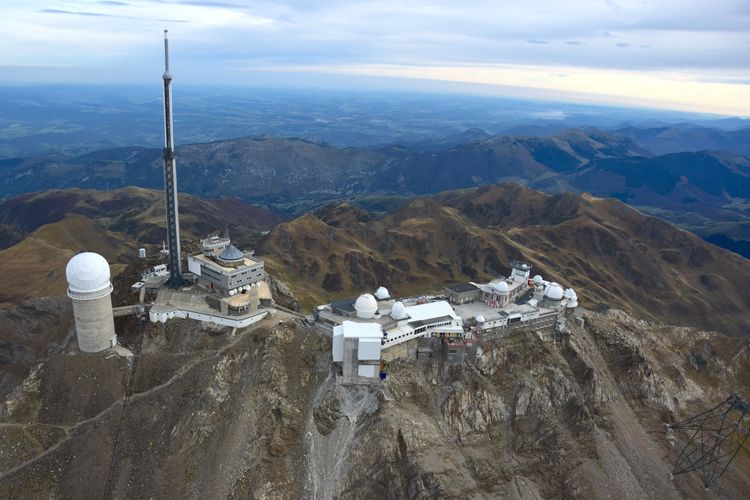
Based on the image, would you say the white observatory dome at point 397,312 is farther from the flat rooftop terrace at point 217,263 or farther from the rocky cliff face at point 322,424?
the flat rooftop terrace at point 217,263

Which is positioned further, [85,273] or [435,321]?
[435,321]

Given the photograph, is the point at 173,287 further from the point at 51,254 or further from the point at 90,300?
the point at 51,254

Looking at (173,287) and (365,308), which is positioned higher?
(365,308)

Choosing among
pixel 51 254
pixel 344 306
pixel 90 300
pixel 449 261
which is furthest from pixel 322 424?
pixel 51 254

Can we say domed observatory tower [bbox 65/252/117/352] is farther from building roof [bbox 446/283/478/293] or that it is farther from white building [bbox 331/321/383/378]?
building roof [bbox 446/283/478/293]

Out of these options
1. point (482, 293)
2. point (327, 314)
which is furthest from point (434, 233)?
point (327, 314)

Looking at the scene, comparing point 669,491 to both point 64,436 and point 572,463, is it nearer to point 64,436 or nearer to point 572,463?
point 572,463

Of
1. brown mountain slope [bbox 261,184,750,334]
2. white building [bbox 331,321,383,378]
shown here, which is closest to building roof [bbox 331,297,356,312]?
white building [bbox 331,321,383,378]
